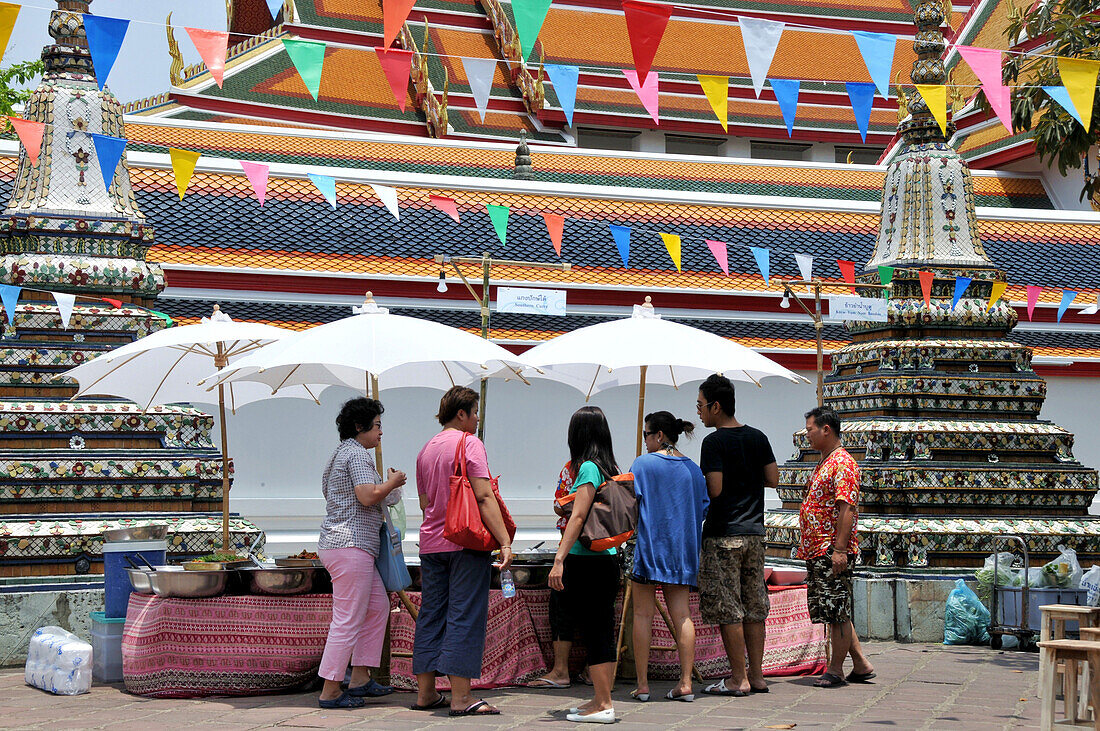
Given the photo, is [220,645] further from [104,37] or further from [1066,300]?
[1066,300]

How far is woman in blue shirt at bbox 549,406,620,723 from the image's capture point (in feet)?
22.1

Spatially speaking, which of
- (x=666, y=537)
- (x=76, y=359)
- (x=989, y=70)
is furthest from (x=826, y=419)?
(x=76, y=359)

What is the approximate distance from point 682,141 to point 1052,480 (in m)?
16.6

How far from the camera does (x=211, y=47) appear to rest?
331 inches

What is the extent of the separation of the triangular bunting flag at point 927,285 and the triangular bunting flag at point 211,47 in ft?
18.8

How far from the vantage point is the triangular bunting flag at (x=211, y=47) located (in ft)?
27.3

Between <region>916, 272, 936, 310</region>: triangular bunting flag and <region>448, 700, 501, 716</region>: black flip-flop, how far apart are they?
18.6 feet

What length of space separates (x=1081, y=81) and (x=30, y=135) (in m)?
7.15

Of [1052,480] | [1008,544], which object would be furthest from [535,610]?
[1052,480]

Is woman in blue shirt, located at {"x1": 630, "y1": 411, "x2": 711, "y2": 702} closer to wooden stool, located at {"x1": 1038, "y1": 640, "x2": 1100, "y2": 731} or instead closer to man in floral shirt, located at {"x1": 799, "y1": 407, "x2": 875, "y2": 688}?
man in floral shirt, located at {"x1": 799, "y1": 407, "x2": 875, "y2": 688}

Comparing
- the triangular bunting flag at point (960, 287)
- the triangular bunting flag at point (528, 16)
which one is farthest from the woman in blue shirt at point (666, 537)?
the triangular bunting flag at point (960, 287)

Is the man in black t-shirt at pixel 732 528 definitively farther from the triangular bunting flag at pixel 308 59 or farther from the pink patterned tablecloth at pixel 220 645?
the triangular bunting flag at pixel 308 59

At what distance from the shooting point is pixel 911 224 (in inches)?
436

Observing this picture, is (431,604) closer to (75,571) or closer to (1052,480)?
(75,571)
